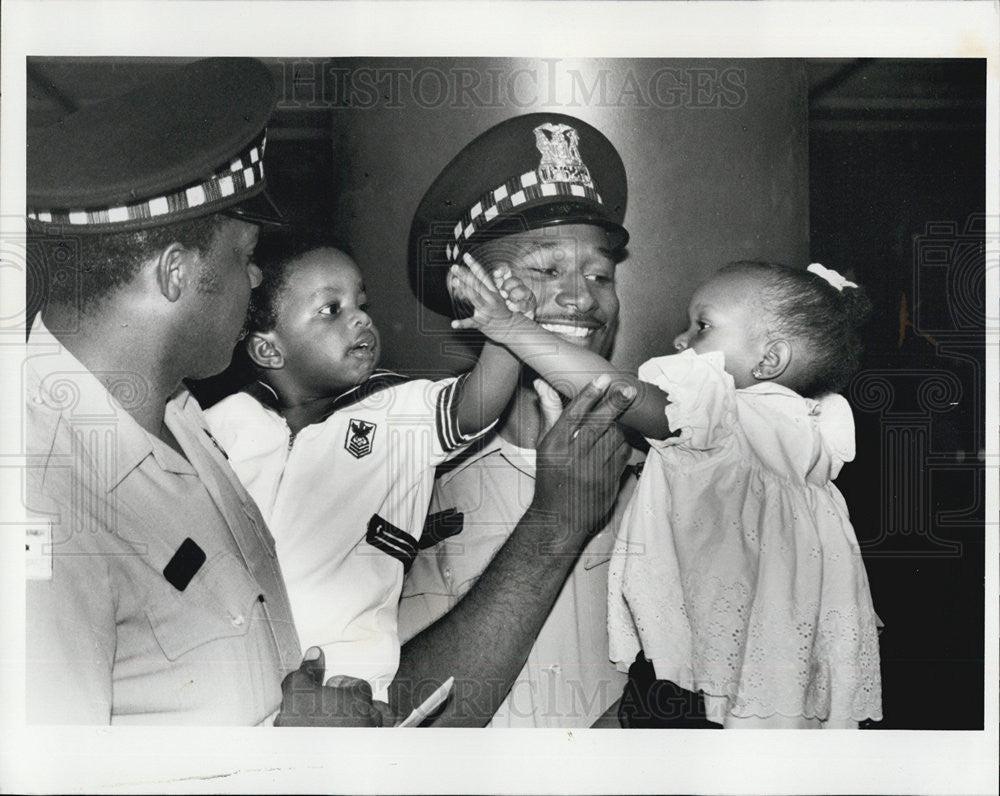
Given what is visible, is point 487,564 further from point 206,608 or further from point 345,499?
point 206,608

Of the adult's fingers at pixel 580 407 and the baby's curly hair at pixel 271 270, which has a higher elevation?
the baby's curly hair at pixel 271 270

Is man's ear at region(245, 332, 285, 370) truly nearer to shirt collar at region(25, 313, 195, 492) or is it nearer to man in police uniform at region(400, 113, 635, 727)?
shirt collar at region(25, 313, 195, 492)

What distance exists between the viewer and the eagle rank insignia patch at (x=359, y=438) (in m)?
2.34

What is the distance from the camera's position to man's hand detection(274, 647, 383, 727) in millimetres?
2340

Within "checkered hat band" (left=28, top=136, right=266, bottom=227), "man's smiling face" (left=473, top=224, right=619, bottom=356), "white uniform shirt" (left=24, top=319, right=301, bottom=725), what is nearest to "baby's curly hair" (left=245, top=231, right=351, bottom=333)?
"checkered hat band" (left=28, top=136, right=266, bottom=227)

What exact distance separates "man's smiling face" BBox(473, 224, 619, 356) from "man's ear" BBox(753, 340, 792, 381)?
16.0 inches

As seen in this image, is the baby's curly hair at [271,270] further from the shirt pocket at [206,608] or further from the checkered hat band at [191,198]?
the shirt pocket at [206,608]

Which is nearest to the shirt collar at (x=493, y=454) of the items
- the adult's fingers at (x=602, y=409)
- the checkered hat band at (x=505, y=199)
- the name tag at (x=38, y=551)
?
the adult's fingers at (x=602, y=409)

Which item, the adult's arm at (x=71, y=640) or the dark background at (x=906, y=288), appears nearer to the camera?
the adult's arm at (x=71, y=640)

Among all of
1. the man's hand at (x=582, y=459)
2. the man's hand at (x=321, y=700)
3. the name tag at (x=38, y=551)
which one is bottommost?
the man's hand at (x=321, y=700)

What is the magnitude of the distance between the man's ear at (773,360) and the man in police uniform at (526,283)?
36cm

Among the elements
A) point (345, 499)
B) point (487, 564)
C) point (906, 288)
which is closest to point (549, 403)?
point (487, 564)

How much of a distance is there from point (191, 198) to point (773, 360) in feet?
4.65

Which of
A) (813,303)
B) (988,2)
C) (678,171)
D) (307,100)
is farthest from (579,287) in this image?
(988,2)
